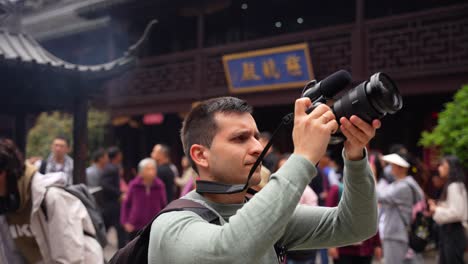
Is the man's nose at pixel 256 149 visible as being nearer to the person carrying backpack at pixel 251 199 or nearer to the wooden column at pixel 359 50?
the person carrying backpack at pixel 251 199

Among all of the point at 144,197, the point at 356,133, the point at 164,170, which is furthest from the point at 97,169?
the point at 356,133

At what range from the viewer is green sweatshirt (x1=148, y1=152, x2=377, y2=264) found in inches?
51.6

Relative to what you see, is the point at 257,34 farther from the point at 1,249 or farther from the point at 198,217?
the point at 198,217

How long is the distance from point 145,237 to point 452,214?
16.0 feet

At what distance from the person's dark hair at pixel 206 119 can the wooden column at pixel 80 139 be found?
3.02 m

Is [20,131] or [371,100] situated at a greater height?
[371,100]

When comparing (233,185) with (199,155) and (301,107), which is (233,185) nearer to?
(199,155)

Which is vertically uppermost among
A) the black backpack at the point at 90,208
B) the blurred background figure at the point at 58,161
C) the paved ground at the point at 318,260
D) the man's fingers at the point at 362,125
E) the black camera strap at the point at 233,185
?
the man's fingers at the point at 362,125

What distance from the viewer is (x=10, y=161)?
2.90m

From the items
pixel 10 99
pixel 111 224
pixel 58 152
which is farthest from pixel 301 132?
pixel 111 224

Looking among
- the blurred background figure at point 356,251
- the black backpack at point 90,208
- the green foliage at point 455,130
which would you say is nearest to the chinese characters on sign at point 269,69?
the green foliage at point 455,130

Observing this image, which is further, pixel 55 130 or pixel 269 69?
pixel 55 130

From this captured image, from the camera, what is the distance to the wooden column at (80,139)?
4.53 metres

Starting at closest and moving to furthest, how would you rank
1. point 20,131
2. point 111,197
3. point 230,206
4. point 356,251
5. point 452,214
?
1. point 230,206
2. point 20,131
3. point 356,251
4. point 452,214
5. point 111,197
